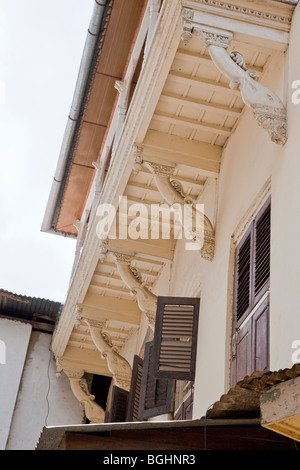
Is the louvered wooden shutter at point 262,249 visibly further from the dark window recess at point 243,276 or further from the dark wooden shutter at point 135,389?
the dark wooden shutter at point 135,389

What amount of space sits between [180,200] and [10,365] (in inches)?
270

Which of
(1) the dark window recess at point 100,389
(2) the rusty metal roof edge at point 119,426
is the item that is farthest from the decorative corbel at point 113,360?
(2) the rusty metal roof edge at point 119,426

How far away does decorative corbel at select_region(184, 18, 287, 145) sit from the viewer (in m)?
8.12

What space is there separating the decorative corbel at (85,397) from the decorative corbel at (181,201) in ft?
20.5

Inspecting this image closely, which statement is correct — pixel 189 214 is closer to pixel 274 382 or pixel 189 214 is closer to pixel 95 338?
pixel 95 338

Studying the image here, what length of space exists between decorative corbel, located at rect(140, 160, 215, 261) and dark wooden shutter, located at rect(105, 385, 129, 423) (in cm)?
384

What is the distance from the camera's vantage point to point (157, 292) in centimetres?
1360

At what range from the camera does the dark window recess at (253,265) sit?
27.4ft

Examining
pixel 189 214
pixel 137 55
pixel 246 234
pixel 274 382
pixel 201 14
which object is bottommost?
pixel 274 382

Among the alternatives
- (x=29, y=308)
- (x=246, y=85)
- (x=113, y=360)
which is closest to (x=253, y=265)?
(x=246, y=85)

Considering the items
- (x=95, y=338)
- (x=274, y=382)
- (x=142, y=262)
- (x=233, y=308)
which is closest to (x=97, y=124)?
(x=142, y=262)

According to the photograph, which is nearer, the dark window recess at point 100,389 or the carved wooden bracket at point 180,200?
the carved wooden bracket at point 180,200

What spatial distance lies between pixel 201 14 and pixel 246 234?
7.82 ft

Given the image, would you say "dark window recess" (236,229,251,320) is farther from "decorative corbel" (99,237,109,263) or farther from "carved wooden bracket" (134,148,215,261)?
"decorative corbel" (99,237,109,263)
